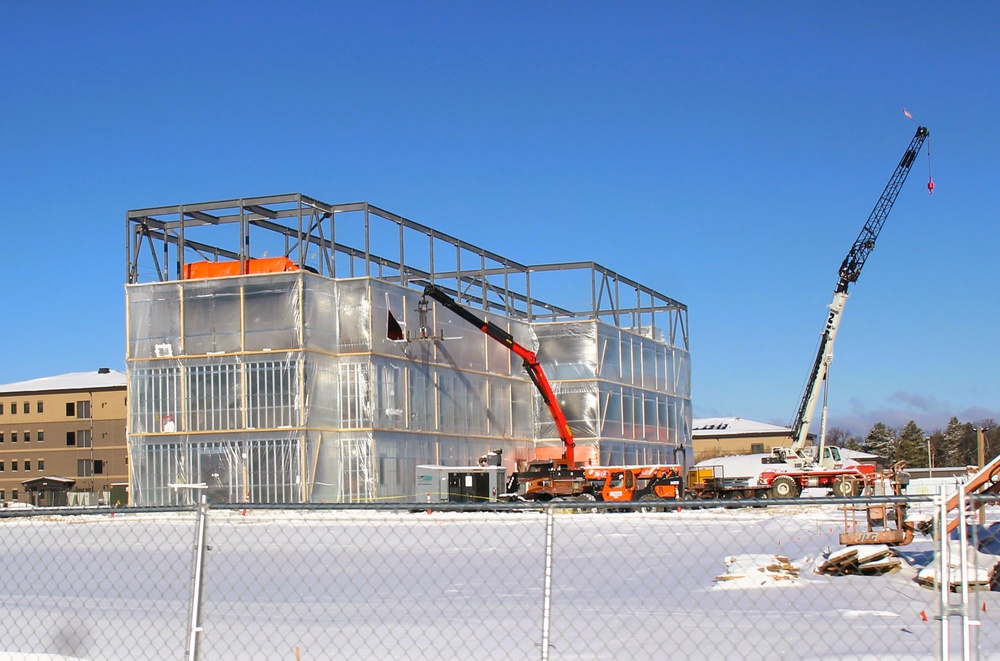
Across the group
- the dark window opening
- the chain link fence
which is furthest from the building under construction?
the chain link fence

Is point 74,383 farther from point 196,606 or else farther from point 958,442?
point 958,442

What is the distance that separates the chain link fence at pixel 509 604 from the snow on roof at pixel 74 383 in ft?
263

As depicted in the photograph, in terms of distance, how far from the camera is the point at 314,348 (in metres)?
44.2

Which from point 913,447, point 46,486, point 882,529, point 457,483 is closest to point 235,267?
point 457,483

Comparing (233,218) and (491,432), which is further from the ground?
(233,218)

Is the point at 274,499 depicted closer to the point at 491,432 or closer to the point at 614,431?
the point at 491,432

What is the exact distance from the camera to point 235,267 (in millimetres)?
46312

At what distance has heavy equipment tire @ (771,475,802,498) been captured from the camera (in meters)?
52.9

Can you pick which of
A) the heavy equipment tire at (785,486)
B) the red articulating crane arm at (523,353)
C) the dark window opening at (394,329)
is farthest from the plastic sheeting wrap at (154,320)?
the heavy equipment tire at (785,486)

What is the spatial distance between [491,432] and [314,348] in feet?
44.8

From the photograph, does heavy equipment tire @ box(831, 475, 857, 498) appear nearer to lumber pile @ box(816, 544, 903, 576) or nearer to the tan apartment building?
lumber pile @ box(816, 544, 903, 576)

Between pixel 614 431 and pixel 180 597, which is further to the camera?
pixel 614 431

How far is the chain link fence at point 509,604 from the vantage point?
29.8 ft

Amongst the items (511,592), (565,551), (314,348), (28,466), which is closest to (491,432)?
(314,348)
